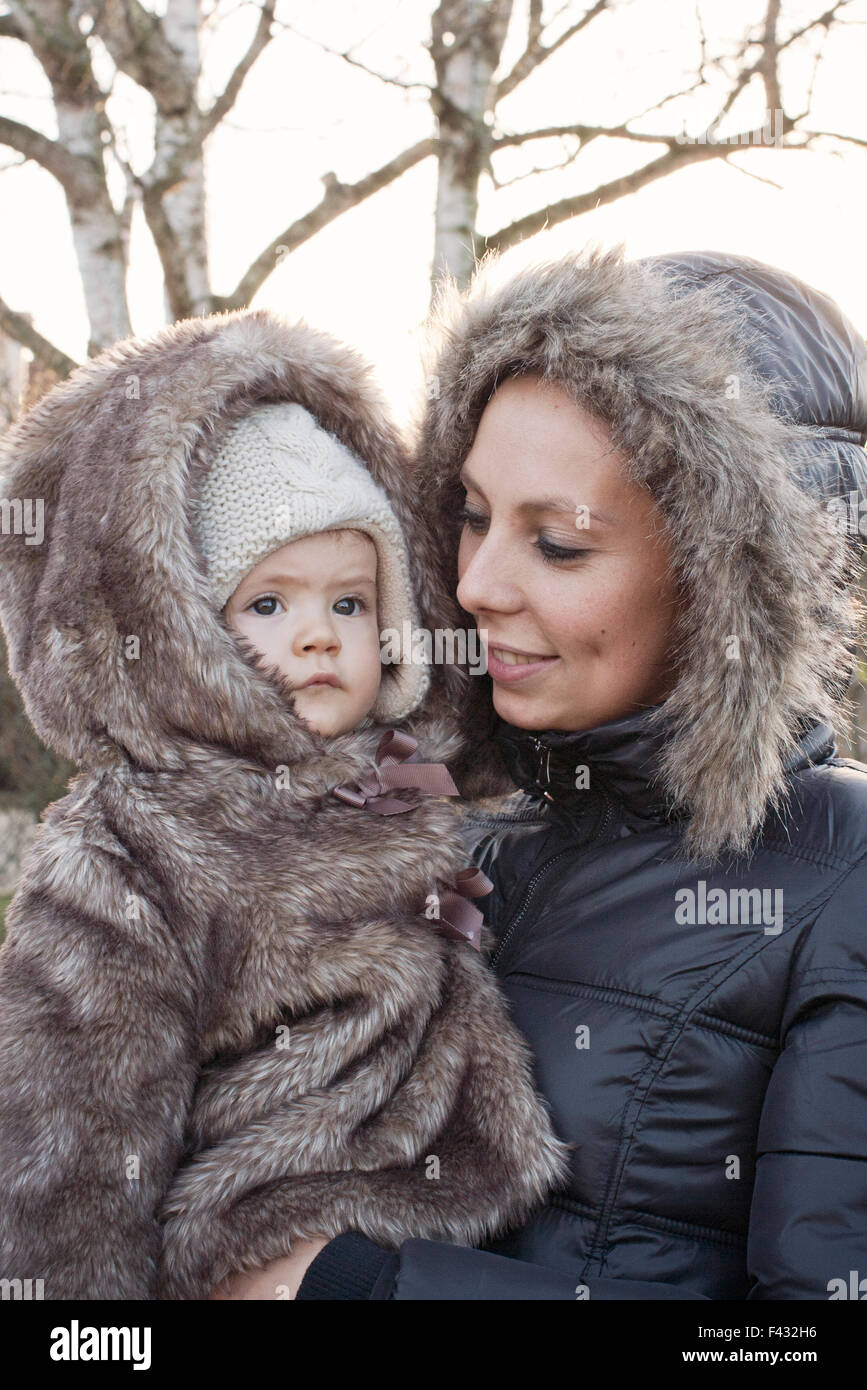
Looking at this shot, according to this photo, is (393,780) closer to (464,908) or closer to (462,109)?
(464,908)

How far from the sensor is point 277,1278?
160 centimetres

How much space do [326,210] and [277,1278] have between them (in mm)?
5246

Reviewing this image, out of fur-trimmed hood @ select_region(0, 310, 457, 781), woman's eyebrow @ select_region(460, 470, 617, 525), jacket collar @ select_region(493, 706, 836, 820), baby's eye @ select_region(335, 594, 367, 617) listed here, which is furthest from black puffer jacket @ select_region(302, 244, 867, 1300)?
fur-trimmed hood @ select_region(0, 310, 457, 781)

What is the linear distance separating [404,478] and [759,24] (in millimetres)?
5073

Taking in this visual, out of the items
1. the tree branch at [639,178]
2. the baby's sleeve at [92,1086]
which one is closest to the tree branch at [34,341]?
the tree branch at [639,178]

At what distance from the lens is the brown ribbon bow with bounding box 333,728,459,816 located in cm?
192

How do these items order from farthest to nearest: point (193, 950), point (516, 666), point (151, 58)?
point (151, 58) < point (516, 666) < point (193, 950)

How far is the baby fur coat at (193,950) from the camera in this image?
1.58 meters

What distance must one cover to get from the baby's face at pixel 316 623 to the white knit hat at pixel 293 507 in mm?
32

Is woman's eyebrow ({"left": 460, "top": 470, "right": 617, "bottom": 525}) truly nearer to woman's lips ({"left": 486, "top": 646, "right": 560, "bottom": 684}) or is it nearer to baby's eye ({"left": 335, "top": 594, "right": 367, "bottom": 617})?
woman's lips ({"left": 486, "top": 646, "right": 560, "bottom": 684})

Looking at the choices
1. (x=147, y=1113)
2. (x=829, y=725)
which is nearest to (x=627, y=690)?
(x=829, y=725)

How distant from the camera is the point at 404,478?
2199mm

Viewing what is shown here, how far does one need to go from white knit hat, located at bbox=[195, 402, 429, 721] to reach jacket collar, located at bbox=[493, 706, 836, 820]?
33cm

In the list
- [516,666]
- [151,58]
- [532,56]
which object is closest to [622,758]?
[516,666]
